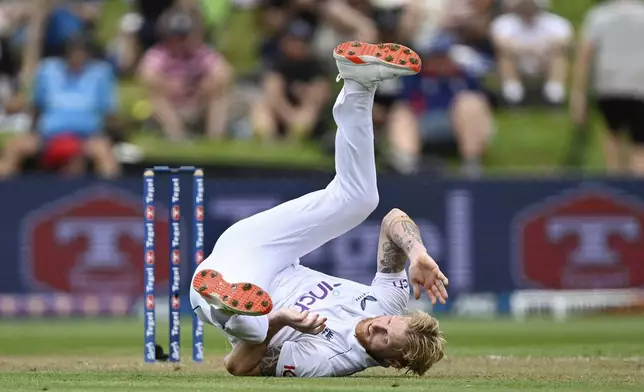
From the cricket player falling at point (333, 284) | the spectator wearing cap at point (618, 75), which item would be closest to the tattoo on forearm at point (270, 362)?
the cricket player falling at point (333, 284)

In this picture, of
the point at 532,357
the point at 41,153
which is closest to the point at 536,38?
the point at 41,153

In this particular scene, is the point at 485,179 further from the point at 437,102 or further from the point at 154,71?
the point at 154,71

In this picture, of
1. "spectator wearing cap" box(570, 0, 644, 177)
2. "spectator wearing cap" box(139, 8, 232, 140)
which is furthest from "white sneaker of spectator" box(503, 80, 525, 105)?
"spectator wearing cap" box(139, 8, 232, 140)

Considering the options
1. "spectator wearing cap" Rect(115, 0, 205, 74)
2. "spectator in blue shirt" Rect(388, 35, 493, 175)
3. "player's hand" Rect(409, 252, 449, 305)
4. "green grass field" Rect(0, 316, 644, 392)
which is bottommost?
"green grass field" Rect(0, 316, 644, 392)

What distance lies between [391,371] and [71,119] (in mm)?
7863

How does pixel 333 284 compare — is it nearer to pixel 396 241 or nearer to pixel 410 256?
pixel 396 241

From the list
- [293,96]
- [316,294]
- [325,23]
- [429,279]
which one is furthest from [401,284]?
[325,23]

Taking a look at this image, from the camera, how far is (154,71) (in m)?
16.4

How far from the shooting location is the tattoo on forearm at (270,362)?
7.56 m

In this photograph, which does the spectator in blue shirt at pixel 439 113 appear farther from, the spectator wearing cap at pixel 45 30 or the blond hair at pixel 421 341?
the blond hair at pixel 421 341

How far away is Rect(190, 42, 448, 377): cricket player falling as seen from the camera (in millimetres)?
7207

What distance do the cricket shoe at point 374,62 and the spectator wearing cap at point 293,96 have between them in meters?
8.81

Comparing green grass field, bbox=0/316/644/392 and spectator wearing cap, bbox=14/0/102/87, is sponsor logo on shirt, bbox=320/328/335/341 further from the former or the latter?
spectator wearing cap, bbox=14/0/102/87

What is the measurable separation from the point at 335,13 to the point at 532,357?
8035 millimetres
